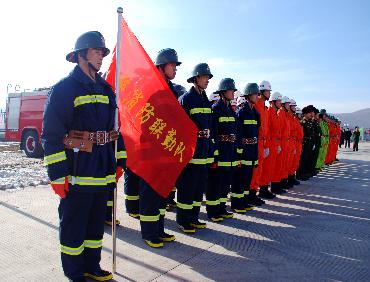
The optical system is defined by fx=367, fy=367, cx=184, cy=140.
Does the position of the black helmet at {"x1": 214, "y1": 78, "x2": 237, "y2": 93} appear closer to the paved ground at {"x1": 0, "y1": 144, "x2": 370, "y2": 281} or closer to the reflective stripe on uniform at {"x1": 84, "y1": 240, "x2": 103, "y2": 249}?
the paved ground at {"x1": 0, "y1": 144, "x2": 370, "y2": 281}

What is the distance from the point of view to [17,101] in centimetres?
1672

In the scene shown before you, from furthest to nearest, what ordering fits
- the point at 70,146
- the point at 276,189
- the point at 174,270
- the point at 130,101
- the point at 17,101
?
the point at 17,101 < the point at 276,189 < the point at 130,101 < the point at 174,270 < the point at 70,146

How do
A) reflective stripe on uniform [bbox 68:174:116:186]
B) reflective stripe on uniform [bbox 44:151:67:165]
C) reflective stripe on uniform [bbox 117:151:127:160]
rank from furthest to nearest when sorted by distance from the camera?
reflective stripe on uniform [bbox 117:151:127:160], reflective stripe on uniform [bbox 68:174:116:186], reflective stripe on uniform [bbox 44:151:67:165]

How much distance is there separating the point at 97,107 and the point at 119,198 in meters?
4.37

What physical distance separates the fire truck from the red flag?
39.6 feet

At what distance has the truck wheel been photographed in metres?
15.4

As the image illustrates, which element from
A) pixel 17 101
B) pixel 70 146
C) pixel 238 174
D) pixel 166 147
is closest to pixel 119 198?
pixel 238 174

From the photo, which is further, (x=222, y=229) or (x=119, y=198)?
(x=119, y=198)

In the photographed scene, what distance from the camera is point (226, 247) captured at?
15.2 ft

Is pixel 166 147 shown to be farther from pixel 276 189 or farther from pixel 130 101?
pixel 276 189

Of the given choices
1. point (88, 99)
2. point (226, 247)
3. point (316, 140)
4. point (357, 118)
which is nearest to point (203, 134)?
point (226, 247)

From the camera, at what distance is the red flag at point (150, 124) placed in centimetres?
425

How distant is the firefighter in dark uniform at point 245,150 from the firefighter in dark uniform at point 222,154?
593 mm

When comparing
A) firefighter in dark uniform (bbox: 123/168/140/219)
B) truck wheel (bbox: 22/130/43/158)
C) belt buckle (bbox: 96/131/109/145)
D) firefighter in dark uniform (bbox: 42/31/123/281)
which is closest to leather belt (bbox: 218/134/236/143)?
firefighter in dark uniform (bbox: 123/168/140/219)
